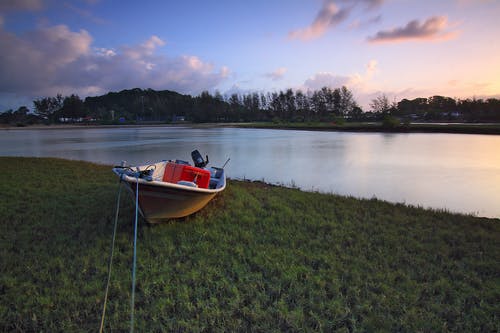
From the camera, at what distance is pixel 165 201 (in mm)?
4203

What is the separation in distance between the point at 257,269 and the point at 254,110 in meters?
81.4

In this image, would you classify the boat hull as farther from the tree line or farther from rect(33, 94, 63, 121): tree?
rect(33, 94, 63, 121): tree

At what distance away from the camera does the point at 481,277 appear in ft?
10.6

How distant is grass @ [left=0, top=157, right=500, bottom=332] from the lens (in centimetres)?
257

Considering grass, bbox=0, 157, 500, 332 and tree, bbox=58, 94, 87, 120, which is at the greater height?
tree, bbox=58, 94, 87, 120

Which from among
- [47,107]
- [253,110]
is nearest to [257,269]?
[253,110]

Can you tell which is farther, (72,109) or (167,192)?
(72,109)

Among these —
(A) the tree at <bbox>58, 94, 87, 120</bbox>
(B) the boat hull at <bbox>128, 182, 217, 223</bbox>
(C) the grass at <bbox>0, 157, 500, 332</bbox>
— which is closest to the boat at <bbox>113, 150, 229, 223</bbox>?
(B) the boat hull at <bbox>128, 182, 217, 223</bbox>

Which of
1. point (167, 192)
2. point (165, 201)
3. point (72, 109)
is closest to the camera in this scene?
point (167, 192)

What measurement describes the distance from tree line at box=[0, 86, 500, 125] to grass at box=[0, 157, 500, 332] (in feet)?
192

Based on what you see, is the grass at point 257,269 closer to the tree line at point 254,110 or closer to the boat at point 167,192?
the boat at point 167,192

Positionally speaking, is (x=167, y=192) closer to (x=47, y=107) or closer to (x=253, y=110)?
(x=253, y=110)

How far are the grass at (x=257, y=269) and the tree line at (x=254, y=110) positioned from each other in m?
58.4

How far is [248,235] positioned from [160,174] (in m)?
Result: 2.25
